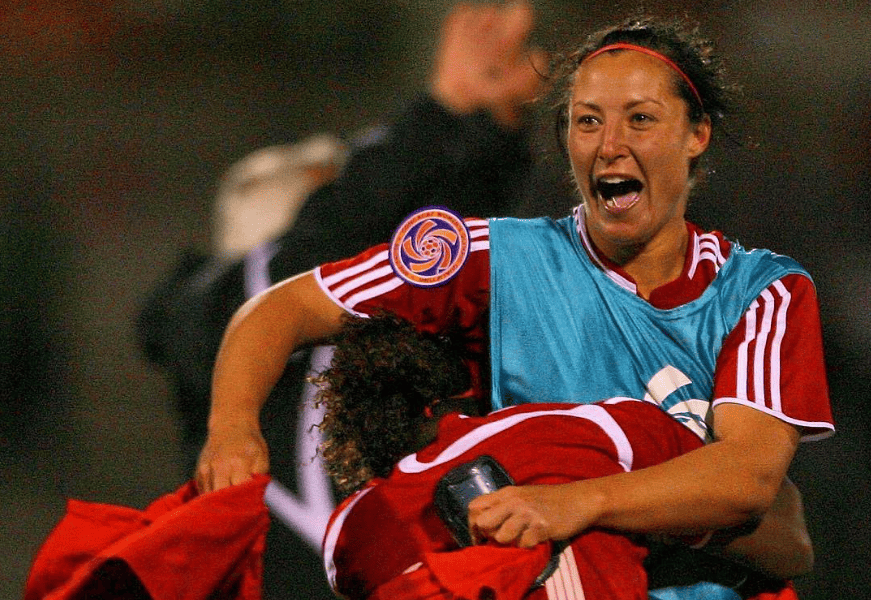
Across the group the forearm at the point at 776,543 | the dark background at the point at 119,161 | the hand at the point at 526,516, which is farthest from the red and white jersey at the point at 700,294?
the dark background at the point at 119,161

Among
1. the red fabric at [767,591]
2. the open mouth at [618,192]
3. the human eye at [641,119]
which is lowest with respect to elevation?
the red fabric at [767,591]

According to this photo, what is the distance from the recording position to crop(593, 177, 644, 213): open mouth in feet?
4.96

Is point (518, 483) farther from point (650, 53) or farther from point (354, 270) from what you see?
point (650, 53)

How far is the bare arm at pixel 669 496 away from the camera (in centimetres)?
106

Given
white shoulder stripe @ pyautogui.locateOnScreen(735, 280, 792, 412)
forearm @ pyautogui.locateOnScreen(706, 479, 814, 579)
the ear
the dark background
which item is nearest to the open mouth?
the ear

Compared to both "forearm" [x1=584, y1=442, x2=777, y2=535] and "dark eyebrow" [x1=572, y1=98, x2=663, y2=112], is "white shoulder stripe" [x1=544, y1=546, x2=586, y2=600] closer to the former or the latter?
"forearm" [x1=584, y1=442, x2=777, y2=535]

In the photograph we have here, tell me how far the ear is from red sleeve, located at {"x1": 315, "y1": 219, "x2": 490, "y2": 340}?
1.06ft

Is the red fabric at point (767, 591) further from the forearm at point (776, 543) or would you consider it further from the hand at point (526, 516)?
the hand at point (526, 516)

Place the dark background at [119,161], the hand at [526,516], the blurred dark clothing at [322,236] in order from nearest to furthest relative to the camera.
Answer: the hand at [526,516] < the blurred dark clothing at [322,236] < the dark background at [119,161]

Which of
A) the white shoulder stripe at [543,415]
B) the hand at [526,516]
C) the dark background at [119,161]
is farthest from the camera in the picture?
the dark background at [119,161]

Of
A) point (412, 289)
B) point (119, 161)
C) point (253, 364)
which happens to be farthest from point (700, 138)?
point (119, 161)

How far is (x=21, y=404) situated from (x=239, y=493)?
52.4 inches

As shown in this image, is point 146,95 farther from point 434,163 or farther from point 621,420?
point 621,420

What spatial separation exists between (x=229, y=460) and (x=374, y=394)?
278 mm
